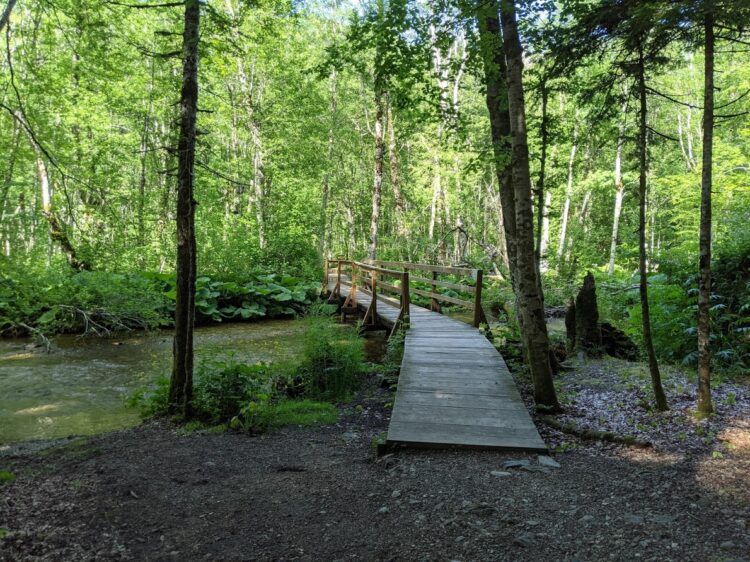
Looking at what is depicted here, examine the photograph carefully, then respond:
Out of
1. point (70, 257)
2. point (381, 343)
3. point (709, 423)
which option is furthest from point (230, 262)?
point (709, 423)

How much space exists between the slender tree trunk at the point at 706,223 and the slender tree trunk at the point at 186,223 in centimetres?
477

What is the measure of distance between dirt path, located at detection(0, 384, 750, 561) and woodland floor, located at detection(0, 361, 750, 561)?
0.01 m

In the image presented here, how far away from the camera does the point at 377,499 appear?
11.6 ft

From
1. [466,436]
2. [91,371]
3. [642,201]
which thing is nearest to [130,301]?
[91,371]

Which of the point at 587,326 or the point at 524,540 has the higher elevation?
the point at 587,326

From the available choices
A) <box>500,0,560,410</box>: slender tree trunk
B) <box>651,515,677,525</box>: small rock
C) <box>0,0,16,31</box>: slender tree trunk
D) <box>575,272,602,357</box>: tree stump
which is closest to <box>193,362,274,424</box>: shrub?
<box>500,0,560,410</box>: slender tree trunk

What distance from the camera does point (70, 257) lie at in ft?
46.1

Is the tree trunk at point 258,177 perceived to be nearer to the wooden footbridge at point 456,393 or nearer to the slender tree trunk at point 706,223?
the wooden footbridge at point 456,393

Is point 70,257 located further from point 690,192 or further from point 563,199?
point 563,199

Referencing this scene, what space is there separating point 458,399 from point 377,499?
220cm

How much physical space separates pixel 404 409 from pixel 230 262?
13.2 meters

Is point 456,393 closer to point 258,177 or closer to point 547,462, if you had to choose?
point 547,462

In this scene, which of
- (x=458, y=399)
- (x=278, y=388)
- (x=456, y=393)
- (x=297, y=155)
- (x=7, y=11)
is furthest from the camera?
(x=297, y=155)

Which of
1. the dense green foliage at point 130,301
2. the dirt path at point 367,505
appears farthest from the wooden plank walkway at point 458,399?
the dense green foliage at point 130,301
